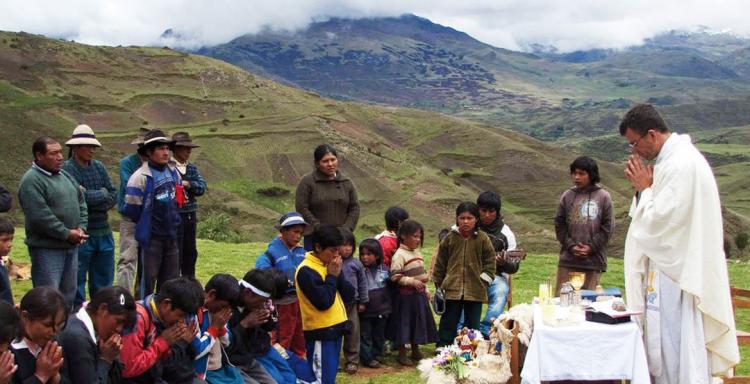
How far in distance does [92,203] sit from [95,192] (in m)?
0.12

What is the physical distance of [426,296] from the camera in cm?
816

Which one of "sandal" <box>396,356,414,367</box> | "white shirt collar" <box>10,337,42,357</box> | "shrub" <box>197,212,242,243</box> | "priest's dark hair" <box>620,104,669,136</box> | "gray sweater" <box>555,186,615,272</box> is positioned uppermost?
"priest's dark hair" <box>620,104,669,136</box>

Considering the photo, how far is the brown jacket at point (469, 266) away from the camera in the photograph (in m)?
7.74

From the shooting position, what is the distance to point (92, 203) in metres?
7.88

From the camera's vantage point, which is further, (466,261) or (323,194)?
(323,194)

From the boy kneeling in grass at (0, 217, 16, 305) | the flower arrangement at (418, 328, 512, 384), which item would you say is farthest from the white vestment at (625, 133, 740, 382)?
the boy kneeling in grass at (0, 217, 16, 305)

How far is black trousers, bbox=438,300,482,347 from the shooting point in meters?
7.99

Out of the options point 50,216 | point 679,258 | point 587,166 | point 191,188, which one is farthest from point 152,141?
point 679,258

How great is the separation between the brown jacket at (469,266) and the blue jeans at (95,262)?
145 inches

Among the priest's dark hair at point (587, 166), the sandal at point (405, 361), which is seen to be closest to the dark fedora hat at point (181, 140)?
the sandal at point (405, 361)

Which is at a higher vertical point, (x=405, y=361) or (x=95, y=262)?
(x=95, y=262)

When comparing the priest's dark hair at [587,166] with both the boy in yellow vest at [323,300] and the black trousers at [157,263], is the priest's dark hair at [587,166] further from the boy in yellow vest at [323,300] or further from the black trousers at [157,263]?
the black trousers at [157,263]

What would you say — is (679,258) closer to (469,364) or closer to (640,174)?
(640,174)

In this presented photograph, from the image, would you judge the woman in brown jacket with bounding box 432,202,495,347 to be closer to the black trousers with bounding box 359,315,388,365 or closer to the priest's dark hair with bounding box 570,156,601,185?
the black trousers with bounding box 359,315,388,365
